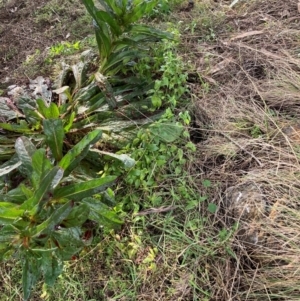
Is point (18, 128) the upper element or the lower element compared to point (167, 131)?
upper

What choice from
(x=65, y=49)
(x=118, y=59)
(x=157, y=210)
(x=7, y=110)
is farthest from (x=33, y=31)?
(x=157, y=210)

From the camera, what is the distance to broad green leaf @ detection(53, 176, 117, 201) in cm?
182

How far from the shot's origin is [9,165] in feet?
7.20

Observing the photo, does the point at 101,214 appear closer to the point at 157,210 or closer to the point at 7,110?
the point at 157,210

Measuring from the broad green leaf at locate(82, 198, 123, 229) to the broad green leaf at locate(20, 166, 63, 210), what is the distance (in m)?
0.22

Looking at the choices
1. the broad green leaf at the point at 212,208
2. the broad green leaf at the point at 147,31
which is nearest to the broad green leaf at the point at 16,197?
the broad green leaf at the point at 212,208

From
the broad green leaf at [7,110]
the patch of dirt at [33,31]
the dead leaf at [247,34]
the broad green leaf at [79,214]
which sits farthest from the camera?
the patch of dirt at [33,31]

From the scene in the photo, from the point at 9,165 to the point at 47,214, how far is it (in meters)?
0.51

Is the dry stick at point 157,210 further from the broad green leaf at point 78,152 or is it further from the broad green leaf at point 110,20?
the broad green leaf at point 110,20

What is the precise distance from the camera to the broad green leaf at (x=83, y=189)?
1.82 meters

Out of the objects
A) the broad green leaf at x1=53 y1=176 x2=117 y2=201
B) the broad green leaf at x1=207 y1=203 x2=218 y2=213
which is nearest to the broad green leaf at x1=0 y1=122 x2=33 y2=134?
the broad green leaf at x1=53 y1=176 x2=117 y2=201

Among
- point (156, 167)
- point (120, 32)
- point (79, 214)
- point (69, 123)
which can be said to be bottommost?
point (156, 167)

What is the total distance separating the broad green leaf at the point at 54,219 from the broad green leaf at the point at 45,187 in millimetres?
94

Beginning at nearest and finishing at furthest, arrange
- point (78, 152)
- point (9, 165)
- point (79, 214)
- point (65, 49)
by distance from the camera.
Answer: point (79, 214) < point (78, 152) < point (9, 165) < point (65, 49)
